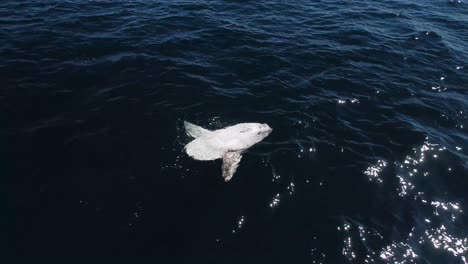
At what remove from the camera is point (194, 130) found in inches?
588

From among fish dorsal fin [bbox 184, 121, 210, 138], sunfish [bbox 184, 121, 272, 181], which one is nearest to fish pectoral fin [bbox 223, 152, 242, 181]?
sunfish [bbox 184, 121, 272, 181]

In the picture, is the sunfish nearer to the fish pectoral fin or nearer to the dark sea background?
the fish pectoral fin

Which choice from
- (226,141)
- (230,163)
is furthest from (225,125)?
(230,163)

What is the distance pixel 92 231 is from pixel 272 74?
1264 cm

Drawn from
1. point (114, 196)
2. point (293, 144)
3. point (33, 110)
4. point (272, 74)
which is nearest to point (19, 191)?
point (114, 196)

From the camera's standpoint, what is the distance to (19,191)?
468 inches

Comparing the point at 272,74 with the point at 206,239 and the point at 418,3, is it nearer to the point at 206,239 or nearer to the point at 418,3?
the point at 206,239

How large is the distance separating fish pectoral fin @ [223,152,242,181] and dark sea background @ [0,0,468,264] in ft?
0.92

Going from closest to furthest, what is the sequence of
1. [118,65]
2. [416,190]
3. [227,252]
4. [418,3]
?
[227,252]
[416,190]
[118,65]
[418,3]

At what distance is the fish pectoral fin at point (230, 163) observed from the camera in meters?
13.0

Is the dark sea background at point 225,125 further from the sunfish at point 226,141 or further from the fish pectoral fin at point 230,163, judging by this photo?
the sunfish at point 226,141

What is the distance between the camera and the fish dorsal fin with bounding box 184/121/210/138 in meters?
14.9

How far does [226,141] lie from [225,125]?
5.34 feet

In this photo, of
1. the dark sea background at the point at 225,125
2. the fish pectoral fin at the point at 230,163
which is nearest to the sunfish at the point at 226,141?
the fish pectoral fin at the point at 230,163
